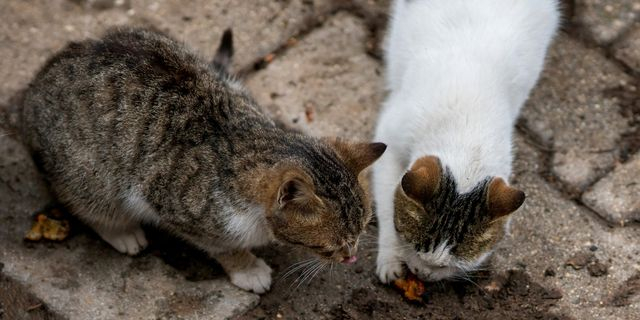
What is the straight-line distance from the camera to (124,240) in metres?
4.26

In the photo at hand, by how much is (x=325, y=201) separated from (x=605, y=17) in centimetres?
296

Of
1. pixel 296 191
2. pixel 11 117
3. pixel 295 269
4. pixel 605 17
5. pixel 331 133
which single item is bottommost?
pixel 295 269

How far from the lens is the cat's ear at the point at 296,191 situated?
340 cm

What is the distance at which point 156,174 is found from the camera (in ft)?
12.7

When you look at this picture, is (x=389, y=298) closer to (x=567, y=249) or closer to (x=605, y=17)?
(x=567, y=249)

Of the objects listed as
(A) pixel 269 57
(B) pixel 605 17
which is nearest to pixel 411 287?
(A) pixel 269 57

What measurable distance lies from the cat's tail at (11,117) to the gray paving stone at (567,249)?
2.72 m

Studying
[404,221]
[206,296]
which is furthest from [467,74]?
[206,296]

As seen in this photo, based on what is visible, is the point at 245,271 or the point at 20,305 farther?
the point at 245,271

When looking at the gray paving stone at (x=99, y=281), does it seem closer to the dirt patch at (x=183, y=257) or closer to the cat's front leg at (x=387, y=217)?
the dirt patch at (x=183, y=257)

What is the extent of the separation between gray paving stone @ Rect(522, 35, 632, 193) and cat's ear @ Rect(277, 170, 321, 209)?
6.18 feet

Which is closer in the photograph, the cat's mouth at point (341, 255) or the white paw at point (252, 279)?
the cat's mouth at point (341, 255)

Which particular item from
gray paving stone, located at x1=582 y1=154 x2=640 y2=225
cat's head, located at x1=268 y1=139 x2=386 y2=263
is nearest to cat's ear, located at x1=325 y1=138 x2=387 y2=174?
cat's head, located at x1=268 y1=139 x2=386 y2=263

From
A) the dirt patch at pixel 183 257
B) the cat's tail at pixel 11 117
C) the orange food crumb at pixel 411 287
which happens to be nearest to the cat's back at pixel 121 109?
the dirt patch at pixel 183 257
